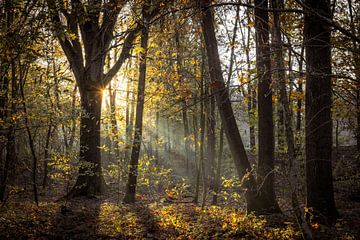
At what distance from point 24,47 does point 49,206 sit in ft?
17.2

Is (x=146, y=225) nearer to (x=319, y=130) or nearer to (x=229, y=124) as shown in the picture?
(x=229, y=124)

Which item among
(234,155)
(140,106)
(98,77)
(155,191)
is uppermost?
(98,77)

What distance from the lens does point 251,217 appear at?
684 centimetres

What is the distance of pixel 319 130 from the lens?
5.89 meters

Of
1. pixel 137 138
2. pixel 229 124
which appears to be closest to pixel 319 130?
pixel 229 124

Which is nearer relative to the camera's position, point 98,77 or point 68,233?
point 68,233

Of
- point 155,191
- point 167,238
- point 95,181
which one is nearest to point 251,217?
point 167,238

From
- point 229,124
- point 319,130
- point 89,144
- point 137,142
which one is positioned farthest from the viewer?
point 89,144

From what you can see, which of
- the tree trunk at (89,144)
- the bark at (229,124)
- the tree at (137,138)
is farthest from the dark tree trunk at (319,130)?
the tree trunk at (89,144)

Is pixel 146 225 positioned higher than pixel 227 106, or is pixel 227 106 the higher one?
pixel 227 106

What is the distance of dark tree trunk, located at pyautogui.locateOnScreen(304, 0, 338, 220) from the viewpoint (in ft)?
18.9

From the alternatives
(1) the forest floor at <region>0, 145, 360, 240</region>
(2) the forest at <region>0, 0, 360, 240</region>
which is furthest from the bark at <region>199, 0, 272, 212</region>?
(1) the forest floor at <region>0, 145, 360, 240</region>

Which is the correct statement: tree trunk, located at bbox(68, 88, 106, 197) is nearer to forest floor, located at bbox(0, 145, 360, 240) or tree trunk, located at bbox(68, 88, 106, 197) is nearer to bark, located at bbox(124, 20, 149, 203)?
bark, located at bbox(124, 20, 149, 203)

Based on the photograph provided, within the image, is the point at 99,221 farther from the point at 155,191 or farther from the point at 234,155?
the point at 155,191
